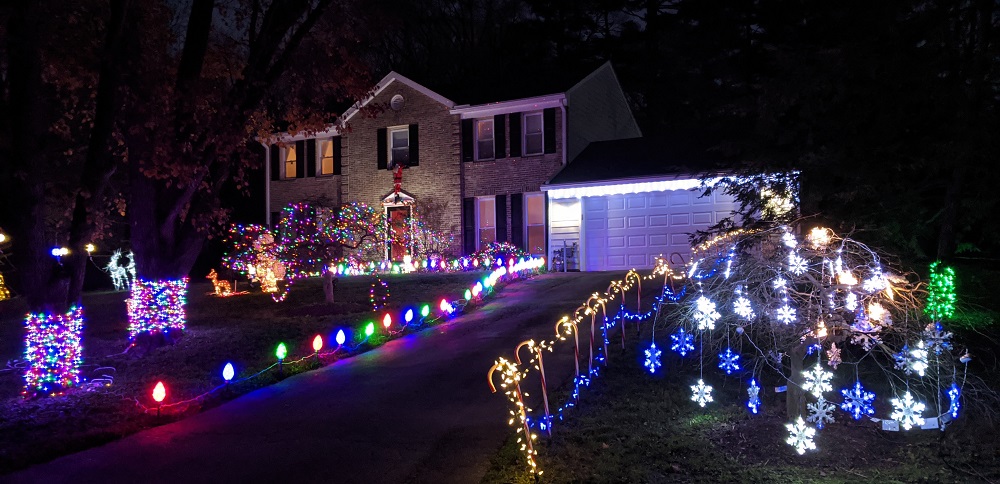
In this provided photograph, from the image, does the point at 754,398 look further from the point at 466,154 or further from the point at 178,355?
the point at 466,154

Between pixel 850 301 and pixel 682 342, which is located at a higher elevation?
pixel 850 301

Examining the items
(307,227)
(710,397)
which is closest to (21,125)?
(307,227)

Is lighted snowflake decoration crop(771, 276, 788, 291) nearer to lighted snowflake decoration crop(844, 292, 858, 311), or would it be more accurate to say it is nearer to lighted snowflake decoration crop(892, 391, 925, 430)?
lighted snowflake decoration crop(844, 292, 858, 311)

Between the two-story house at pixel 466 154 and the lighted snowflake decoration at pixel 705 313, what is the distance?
46.4ft

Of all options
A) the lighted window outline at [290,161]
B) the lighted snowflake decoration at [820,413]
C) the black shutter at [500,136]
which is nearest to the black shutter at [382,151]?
the black shutter at [500,136]

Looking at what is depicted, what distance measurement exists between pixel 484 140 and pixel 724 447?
1663 cm

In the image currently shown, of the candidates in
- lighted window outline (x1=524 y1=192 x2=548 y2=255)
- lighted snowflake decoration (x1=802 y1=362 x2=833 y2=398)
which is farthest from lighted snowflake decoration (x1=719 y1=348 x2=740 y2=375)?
lighted window outline (x1=524 y1=192 x2=548 y2=255)

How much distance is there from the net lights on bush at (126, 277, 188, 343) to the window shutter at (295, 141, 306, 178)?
1437 centimetres

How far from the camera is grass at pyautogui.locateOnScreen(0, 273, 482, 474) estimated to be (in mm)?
6879

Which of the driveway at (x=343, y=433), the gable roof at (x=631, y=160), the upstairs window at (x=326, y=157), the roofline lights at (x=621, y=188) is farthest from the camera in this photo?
the upstairs window at (x=326, y=157)

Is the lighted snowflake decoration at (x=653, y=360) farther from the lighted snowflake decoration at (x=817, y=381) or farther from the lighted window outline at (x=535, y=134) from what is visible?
the lighted window outline at (x=535, y=134)

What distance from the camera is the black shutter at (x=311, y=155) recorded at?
24.7 meters

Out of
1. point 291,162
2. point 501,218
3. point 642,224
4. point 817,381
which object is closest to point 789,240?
point 817,381

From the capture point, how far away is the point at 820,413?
5836mm
